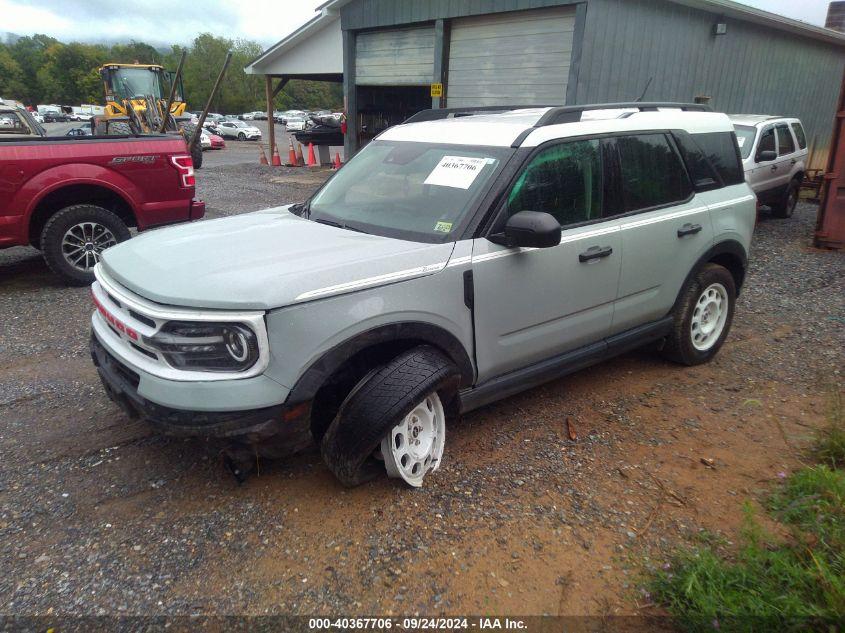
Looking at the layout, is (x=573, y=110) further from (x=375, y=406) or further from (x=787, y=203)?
(x=787, y=203)

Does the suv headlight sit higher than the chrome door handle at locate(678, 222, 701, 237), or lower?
lower

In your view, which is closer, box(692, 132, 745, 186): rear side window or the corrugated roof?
box(692, 132, 745, 186): rear side window

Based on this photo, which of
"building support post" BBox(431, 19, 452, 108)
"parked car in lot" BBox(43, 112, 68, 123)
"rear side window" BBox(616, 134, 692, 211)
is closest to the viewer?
"rear side window" BBox(616, 134, 692, 211)

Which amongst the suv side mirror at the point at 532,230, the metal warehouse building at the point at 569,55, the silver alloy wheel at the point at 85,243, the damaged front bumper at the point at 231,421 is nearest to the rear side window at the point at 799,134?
the metal warehouse building at the point at 569,55

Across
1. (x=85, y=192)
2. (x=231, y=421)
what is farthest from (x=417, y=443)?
(x=85, y=192)

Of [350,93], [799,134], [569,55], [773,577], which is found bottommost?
[773,577]

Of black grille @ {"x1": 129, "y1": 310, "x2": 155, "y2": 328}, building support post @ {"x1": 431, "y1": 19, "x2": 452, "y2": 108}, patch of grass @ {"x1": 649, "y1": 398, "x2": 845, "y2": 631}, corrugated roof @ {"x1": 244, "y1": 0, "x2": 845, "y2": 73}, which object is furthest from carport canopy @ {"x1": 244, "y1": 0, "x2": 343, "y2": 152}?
patch of grass @ {"x1": 649, "y1": 398, "x2": 845, "y2": 631}

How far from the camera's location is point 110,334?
3074mm

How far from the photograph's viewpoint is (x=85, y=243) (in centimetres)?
651

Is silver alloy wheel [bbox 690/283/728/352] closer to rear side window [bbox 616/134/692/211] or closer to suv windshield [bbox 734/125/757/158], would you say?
rear side window [bbox 616/134/692/211]

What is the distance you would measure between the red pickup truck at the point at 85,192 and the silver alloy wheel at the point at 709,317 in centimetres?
548

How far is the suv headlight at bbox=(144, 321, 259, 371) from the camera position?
2527mm

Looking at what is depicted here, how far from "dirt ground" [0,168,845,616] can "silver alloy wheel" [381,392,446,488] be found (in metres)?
0.13

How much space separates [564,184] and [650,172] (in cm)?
88
